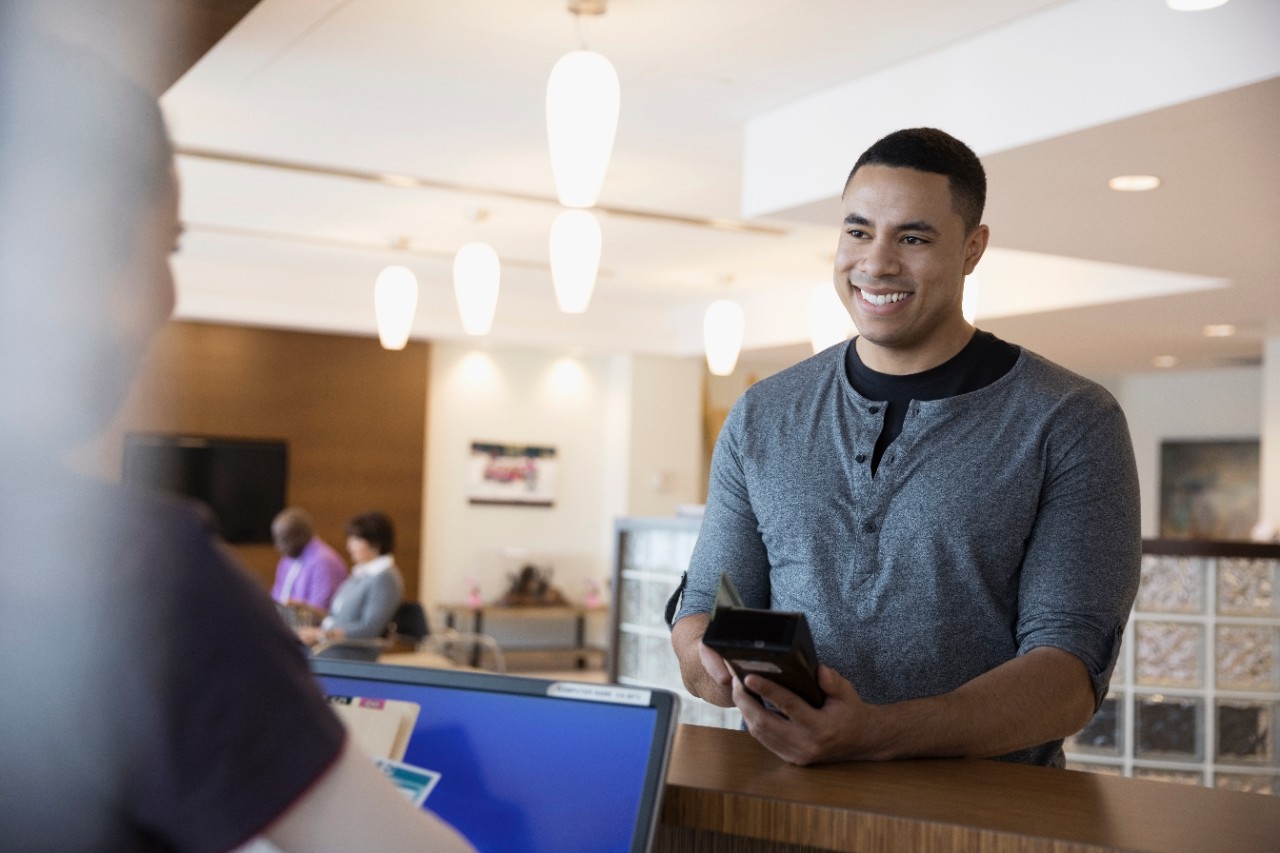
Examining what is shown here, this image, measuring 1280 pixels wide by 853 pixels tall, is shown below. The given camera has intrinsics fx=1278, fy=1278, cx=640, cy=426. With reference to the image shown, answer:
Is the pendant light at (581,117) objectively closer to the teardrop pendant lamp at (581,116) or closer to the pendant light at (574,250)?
the teardrop pendant lamp at (581,116)

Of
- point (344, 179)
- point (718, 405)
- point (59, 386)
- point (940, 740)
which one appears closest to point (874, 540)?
point (940, 740)

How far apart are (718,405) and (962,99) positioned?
7088 mm

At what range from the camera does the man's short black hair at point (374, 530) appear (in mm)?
6016

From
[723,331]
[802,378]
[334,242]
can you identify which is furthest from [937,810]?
[334,242]

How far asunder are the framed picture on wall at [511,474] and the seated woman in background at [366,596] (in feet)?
13.6

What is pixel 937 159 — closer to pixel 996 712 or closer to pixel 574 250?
pixel 996 712

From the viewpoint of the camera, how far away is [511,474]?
34.0ft

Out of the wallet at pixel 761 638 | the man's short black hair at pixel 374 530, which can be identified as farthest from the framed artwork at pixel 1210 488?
the wallet at pixel 761 638

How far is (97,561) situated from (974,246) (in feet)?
4.29

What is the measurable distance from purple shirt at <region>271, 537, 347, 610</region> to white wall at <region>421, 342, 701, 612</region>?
3535 mm

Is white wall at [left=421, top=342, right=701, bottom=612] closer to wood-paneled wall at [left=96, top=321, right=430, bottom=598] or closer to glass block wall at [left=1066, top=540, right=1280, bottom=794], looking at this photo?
wood-paneled wall at [left=96, top=321, right=430, bottom=598]

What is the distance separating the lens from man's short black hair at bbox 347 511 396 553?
602 cm

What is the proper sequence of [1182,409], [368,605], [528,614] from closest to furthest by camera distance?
[368,605] < [528,614] < [1182,409]

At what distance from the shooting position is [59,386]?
0.41 meters
